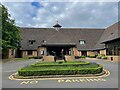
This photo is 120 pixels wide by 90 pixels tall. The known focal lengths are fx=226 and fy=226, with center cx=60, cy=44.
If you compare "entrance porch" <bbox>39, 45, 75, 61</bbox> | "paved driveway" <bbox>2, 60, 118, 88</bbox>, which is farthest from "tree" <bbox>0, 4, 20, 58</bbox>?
"paved driveway" <bbox>2, 60, 118, 88</bbox>

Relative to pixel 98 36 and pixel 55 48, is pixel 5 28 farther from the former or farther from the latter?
pixel 98 36

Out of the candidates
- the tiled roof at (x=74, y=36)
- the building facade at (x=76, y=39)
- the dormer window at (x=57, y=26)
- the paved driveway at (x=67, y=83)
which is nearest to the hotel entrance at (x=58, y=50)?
the building facade at (x=76, y=39)

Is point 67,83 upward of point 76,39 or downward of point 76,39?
downward

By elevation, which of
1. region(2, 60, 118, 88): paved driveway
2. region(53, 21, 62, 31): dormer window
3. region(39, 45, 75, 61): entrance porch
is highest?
region(53, 21, 62, 31): dormer window

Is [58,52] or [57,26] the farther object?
[57,26]

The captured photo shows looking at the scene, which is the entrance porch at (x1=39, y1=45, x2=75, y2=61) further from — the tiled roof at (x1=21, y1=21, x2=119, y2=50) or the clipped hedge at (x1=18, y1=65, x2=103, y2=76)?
the clipped hedge at (x1=18, y1=65, x2=103, y2=76)

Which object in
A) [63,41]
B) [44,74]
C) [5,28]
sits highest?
[5,28]

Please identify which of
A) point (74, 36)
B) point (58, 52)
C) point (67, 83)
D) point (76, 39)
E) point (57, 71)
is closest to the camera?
point (67, 83)

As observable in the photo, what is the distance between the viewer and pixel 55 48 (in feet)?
155

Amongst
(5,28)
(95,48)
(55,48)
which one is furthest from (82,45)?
(5,28)

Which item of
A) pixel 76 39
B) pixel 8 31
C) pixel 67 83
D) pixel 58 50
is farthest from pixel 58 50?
pixel 67 83

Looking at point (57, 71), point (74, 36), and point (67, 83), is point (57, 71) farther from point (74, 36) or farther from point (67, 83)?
point (74, 36)

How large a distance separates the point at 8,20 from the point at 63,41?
551 inches

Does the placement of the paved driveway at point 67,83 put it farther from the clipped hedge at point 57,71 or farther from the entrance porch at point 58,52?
the entrance porch at point 58,52
